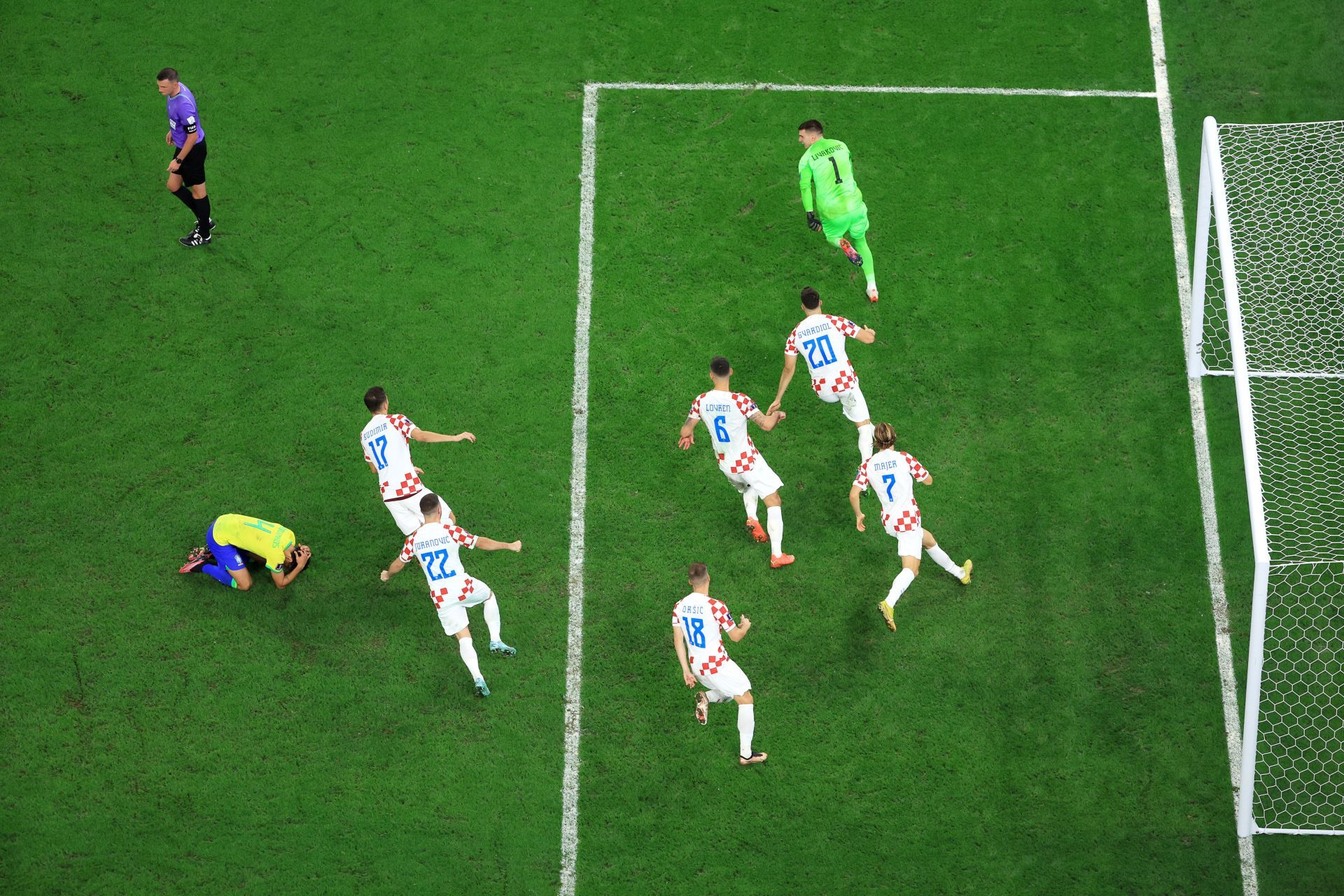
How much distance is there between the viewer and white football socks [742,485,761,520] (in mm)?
11330

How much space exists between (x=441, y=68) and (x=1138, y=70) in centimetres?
822

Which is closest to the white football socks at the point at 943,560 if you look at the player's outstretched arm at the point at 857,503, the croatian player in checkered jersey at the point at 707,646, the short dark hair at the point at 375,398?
the player's outstretched arm at the point at 857,503

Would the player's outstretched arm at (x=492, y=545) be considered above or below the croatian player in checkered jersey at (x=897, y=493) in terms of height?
below

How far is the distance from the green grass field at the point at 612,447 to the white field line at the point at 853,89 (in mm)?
134

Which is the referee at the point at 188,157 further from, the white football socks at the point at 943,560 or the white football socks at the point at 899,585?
the white football socks at the point at 943,560

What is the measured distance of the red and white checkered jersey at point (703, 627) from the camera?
9867mm

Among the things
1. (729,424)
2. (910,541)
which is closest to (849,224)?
(729,424)

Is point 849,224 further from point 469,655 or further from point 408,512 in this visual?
point 469,655

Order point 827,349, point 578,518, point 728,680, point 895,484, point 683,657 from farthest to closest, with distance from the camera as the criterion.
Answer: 1. point 578,518
2. point 827,349
3. point 895,484
4. point 728,680
5. point 683,657

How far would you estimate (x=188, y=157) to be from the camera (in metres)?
12.7

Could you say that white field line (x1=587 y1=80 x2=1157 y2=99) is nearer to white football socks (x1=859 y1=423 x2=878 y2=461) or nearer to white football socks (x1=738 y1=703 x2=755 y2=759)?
white football socks (x1=859 y1=423 x2=878 y2=461)

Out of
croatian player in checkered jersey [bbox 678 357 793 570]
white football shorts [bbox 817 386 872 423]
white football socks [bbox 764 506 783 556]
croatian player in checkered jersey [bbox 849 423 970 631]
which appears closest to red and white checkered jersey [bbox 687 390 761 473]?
croatian player in checkered jersey [bbox 678 357 793 570]

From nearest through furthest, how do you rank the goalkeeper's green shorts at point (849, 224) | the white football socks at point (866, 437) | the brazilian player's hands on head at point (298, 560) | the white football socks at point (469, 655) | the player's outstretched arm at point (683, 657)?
the player's outstretched arm at point (683, 657) → the white football socks at point (469, 655) → the brazilian player's hands on head at point (298, 560) → the white football socks at point (866, 437) → the goalkeeper's green shorts at point (849, 224)

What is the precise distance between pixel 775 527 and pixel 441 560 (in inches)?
122
